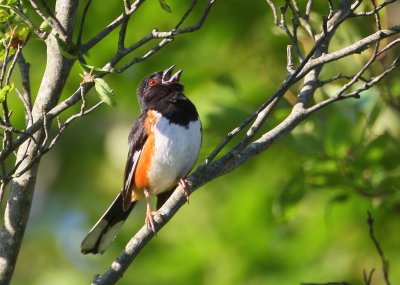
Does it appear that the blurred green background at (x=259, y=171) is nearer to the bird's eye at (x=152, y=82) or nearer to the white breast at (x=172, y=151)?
the white breast at (x=172, y=151)

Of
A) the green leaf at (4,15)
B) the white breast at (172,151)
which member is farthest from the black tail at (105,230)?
the green leaf at (4,15)

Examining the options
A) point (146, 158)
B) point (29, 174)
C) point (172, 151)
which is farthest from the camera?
point (146, 158)

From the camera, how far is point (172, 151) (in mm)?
4656

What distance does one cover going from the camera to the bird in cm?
466

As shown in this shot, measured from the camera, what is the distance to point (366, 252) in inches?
261

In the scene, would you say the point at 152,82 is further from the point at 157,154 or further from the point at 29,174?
the point at 29,174

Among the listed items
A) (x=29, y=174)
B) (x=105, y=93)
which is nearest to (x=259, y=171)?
(x=29, y=174)

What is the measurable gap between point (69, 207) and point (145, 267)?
290cm

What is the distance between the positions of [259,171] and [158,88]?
216 cm

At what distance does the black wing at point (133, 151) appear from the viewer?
4.81 metres

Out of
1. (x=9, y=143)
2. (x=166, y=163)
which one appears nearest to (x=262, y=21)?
(x=166, y=163)

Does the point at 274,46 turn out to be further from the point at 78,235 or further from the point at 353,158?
the point at 78,235

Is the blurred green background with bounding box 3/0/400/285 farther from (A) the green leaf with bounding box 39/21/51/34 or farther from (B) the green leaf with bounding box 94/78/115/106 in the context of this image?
(B) the green leaf with bounding box 94/78/115/106

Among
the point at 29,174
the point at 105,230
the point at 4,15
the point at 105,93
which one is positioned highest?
the point at 4,15
